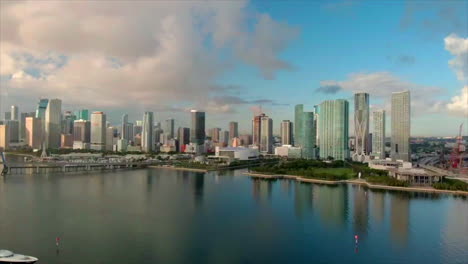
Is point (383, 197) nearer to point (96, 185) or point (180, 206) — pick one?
point (180, 206)

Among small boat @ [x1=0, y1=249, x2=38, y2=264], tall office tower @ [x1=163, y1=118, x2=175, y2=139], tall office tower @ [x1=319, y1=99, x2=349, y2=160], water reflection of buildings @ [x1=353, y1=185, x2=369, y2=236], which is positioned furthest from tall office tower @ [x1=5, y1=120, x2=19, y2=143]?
small boat @ [x1=0, y1=249, x2=38, y2=264]

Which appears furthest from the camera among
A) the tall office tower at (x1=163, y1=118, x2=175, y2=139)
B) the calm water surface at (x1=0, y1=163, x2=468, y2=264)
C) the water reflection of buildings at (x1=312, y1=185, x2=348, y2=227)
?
the tall office tower at (x1=163, y1=118, x2=175, y2=139)

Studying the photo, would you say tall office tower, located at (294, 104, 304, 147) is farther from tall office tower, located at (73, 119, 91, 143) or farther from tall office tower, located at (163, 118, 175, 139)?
tall office tower, located at (73, 119, 91, 143)

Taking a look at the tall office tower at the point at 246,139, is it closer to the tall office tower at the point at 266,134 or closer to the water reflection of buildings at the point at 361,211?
the tall office tower at the point at 266,134

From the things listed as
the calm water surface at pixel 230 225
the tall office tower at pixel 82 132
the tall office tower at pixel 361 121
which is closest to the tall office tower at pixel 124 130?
the tall office tower at pixel 82 132

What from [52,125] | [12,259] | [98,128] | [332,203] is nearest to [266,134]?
[98,128]
